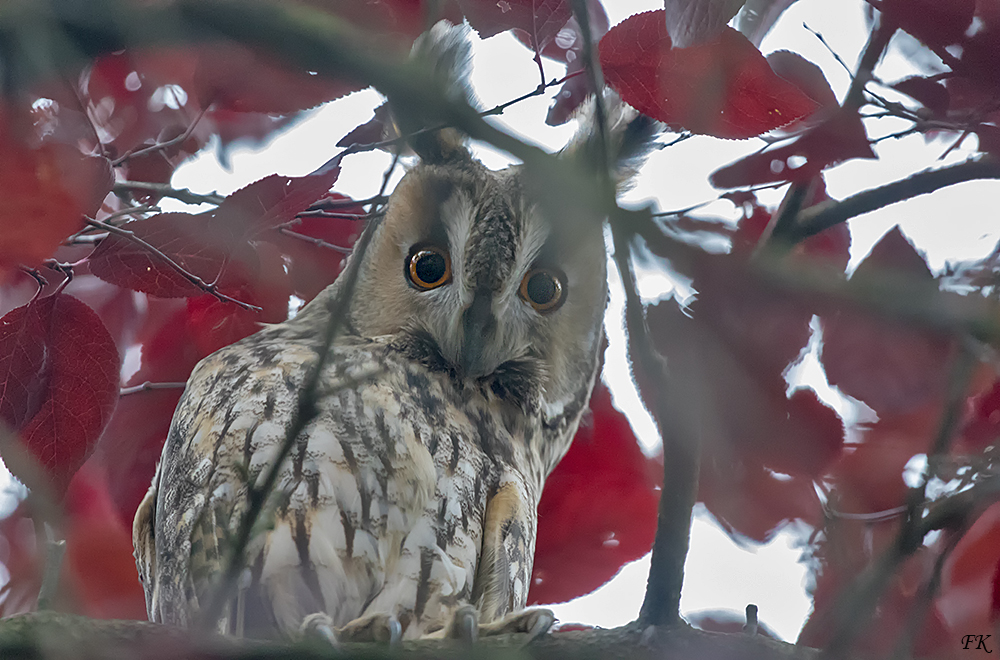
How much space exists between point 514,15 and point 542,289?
791 mm

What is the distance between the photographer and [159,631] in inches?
45.7

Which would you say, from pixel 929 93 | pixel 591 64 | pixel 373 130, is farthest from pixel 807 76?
pixel 373 130

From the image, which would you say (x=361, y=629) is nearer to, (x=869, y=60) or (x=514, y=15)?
(x=514, y=15)

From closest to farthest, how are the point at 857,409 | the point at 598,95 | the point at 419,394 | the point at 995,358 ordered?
the point at 598,95 < the point at 995,358 < the point at 857,409 < the point at 419,394

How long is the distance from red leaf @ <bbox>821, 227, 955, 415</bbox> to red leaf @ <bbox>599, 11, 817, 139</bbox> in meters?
0.43

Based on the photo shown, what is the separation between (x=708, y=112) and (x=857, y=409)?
789 millimetres

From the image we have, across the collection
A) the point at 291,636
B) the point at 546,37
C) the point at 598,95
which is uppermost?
the point at 546,37

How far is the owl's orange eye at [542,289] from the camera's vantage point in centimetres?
214

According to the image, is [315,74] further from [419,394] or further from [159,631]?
[159,631]

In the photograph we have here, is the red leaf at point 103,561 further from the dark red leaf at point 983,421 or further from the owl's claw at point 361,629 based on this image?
the dark red leaf at point 983,421

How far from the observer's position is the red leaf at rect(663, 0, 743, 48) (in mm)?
1296

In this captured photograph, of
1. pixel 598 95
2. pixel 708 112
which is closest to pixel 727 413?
pixel 708 112

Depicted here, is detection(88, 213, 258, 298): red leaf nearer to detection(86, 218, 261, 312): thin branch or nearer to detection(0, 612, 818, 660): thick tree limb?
detection(86, 218, 261, 312): thin branch

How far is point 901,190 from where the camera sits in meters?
1.39
